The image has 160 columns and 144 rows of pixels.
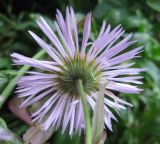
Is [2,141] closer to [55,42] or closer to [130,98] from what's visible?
[55,42]

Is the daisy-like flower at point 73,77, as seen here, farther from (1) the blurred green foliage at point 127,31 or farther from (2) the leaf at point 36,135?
(1) the blurred green foliage at point 127,31

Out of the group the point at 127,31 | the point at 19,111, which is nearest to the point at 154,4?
the point at 127,31

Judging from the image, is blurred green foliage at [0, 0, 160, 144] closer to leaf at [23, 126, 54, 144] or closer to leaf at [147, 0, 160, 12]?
leaf at [147, 0, 160, 12]

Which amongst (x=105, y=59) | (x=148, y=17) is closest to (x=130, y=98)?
(x=148, y=17)

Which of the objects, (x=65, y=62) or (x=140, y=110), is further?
(x=140, y=110)

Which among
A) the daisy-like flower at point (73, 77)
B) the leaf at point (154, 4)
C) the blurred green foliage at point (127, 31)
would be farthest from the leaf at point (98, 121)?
the leaf at point (154, 4)

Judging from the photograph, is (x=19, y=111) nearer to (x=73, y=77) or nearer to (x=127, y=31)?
(x=73, y=77)

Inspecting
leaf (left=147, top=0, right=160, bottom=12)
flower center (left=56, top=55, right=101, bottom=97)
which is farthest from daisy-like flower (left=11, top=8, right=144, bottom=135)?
leaf (left=147, top=0, right=160, bottom=12)

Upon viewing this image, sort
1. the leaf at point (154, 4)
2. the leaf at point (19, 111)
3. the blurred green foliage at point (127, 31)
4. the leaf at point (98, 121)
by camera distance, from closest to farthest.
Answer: the leaf at point (98, 121) < the leaf at point (19, 111) < the blurred green foliage at point (127, 31) < the leaf at point (154, 4)

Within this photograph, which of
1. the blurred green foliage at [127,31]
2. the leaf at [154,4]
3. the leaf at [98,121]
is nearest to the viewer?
the leaf at [98,121]
